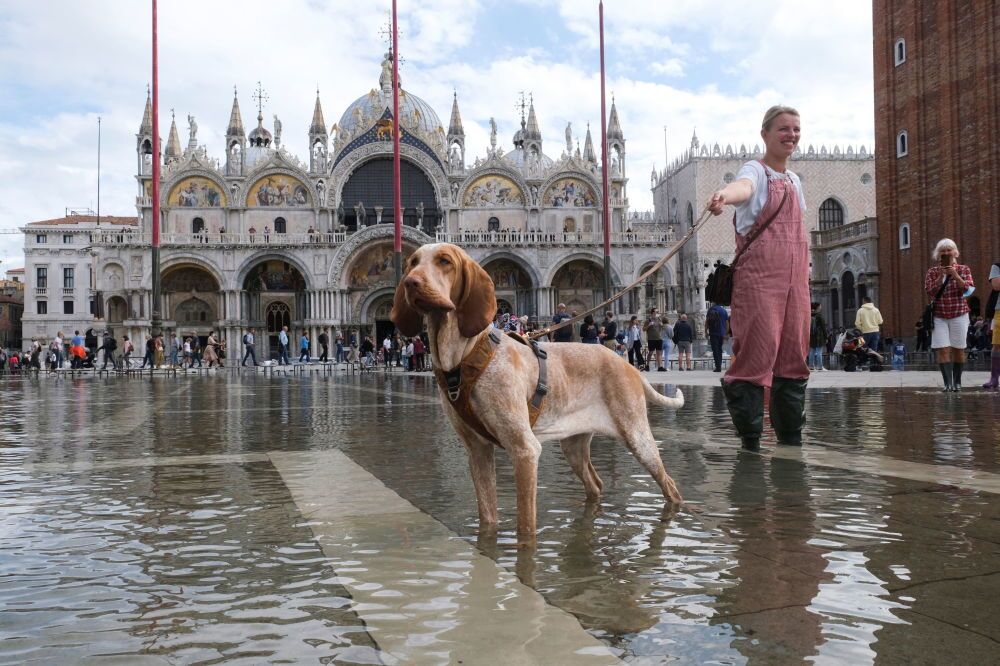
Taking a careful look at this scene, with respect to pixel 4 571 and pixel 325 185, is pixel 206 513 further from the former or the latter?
pixel 325 185

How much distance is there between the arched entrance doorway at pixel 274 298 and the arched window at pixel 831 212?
2834 centimetres

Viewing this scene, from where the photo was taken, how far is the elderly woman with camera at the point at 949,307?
8.88m

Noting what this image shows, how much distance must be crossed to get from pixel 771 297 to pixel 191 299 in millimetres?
38852

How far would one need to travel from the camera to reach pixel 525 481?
2713 mm

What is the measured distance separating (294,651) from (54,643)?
1.72 feet

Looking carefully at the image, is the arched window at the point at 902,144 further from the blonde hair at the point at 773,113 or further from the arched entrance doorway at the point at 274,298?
the arched entrance doorway at the point at 274,298

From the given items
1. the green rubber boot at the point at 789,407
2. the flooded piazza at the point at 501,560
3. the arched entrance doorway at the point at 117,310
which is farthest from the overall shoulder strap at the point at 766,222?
the arched entrance doorway at the point at 117,310

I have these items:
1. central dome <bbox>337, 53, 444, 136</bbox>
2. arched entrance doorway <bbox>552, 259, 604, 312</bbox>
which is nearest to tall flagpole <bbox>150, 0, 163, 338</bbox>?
central dome <bbox>337, 53, 444, 136</bbox>

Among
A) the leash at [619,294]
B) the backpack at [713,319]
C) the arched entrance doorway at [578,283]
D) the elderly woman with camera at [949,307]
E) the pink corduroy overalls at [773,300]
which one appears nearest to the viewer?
the leash at [619,294]

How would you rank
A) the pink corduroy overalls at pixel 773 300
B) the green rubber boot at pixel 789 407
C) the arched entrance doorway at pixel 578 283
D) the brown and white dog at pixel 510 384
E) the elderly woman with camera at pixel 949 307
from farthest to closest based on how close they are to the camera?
the arched entrance doorway at pixel 578 283 < the elderly woman with camera at pixel 949 307 < the green rubber boot at pixel 789 407 < the pink corduroy overalls at pixel 773 300 < the brown and white dog at pixel 510 384

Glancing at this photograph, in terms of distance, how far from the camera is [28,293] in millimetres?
60531

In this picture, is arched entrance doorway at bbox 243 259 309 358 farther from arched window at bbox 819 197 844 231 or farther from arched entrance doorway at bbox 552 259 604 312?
arched window at bbox 819 197 844 231

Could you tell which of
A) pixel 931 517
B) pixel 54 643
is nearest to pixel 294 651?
pixel 54 643

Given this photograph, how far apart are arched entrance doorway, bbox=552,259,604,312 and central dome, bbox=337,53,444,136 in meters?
9.44
